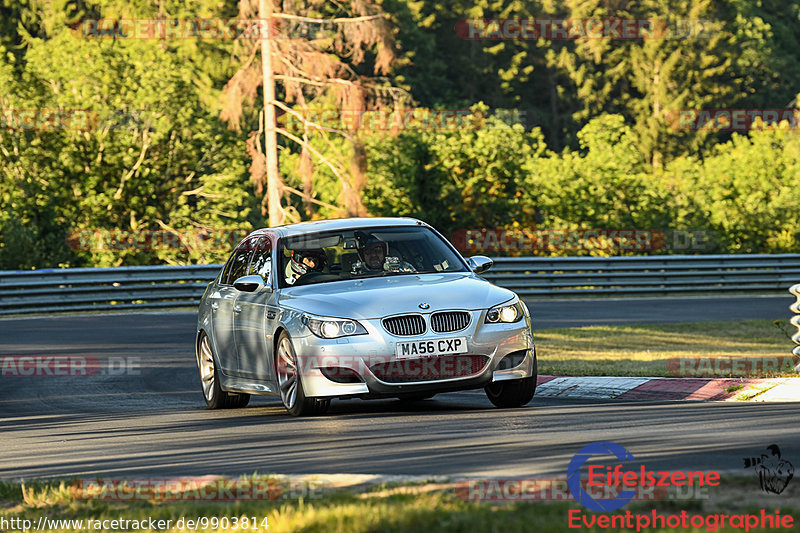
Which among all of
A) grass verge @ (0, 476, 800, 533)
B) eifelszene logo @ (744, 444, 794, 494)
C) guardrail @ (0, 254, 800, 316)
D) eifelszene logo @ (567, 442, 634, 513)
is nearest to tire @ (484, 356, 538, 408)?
eifelszene logo @ (567, 442, 634, 513)

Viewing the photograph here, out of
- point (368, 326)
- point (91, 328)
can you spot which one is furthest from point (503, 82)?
point (368, 326)

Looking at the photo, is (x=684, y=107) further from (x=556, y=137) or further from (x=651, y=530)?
(x=651, y=530)

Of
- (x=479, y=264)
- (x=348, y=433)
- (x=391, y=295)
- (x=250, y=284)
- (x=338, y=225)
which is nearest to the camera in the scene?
(x=348, y=433)

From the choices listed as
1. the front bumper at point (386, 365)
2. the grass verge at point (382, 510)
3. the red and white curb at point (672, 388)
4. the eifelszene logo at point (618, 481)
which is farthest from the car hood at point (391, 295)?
the grass verge at point (382, 510)

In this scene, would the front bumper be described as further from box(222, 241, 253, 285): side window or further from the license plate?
box(222, 241, 253, 285): side window

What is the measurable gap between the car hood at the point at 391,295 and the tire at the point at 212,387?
5.91ft

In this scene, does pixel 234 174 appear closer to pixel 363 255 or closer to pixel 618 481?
pixel 363 255

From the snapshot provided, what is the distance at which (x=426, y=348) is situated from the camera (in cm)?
1044

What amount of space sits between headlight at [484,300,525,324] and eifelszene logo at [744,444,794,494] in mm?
3391

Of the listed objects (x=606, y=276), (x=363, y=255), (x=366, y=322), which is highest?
(x=363, y=255)

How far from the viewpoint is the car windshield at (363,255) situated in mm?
11664

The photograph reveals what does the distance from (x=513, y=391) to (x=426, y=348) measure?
1.17 metres

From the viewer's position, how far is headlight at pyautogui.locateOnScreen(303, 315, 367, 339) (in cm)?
1048

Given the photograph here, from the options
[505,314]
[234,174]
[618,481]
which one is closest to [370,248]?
[505,314]
